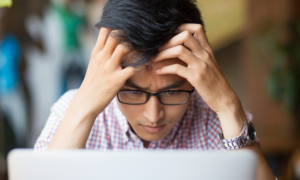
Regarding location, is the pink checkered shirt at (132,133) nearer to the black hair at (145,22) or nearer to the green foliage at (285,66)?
the black hair at (145,22)

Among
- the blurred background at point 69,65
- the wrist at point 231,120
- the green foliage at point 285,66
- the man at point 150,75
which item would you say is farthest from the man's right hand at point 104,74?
the green foliage at point 285,66

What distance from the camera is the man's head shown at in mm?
893

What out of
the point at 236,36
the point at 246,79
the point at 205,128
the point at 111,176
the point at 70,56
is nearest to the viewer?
the point at 111,176

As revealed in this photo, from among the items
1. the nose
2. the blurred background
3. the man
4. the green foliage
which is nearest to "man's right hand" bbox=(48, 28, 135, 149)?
the man

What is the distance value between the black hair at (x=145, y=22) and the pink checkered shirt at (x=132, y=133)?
0.38 metres

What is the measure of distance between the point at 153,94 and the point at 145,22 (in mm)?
245

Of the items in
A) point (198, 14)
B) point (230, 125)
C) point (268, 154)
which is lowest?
point (268, 154)

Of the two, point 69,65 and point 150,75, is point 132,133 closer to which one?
point 150,75

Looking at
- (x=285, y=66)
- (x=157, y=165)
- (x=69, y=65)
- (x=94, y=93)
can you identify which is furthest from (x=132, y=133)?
(x=285, y=66)

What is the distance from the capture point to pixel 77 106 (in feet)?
3.11

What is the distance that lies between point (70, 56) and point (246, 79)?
8.73 ft

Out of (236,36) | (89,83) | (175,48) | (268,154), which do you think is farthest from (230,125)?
(236,36)

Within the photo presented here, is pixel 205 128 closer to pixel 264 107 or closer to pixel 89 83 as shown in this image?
pixel 89 83

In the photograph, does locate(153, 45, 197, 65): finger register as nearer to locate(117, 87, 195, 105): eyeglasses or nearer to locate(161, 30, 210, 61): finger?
locate(161, 30, 210, 61): finger
